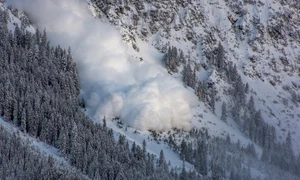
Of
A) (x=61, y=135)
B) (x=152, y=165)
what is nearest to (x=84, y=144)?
(x=61, y=135)

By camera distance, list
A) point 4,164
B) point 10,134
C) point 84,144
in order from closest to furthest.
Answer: point 4,164 < point 10,134 < point 84,144

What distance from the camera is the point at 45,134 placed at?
637 feet

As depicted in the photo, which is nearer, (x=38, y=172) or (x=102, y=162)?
(x=38, y=172)

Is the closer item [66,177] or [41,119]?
[66,177]

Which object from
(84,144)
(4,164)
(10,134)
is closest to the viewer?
(4,164)

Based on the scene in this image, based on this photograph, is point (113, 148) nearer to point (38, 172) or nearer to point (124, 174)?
point (124, 174)

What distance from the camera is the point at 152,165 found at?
196875 millimetres

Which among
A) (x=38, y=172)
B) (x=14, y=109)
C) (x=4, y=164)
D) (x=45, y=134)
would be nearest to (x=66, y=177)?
(x=38, y=172)

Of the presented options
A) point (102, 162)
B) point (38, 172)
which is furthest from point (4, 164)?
point (102, 162)

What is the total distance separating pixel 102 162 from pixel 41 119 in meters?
28.1

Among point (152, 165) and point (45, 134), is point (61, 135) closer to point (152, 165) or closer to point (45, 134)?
point (45, 134)

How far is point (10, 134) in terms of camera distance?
180 m

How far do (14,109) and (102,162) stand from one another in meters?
37.6

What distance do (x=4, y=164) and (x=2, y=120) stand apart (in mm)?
34648
